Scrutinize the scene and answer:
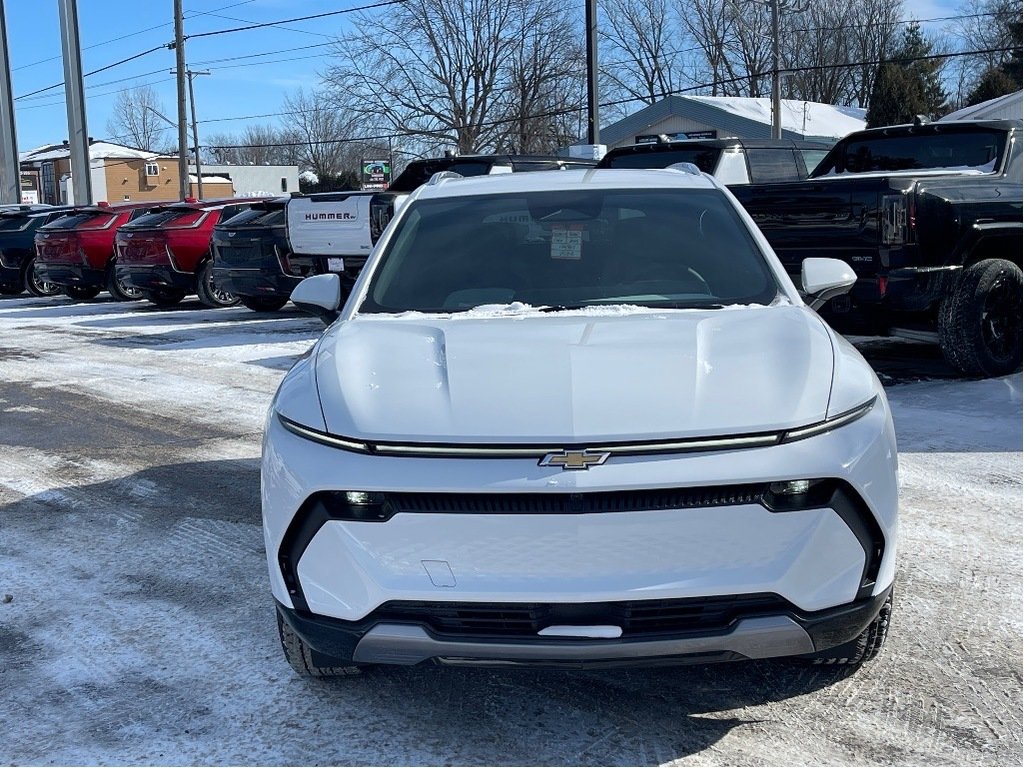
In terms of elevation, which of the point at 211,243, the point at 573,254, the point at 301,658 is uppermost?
the point at 573,254

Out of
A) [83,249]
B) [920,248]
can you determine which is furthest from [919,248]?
[83,249]

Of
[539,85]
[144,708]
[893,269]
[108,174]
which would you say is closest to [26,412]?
[144,708]

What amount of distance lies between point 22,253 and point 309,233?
33.4 ft

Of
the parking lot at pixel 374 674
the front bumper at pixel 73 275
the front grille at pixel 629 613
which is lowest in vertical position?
the parking lot at pixel 374 674

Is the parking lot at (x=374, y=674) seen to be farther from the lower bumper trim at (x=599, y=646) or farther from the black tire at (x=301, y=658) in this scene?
the lower bumper trim at (x=599, y=646)

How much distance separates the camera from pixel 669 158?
1185cm

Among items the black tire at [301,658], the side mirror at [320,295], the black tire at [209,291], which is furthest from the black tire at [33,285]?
the black tire at [301,658]

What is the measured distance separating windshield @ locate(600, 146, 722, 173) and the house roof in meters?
25.7

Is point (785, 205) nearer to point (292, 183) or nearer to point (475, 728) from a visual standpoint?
point (475, 728)

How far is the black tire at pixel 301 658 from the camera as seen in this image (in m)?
3.18

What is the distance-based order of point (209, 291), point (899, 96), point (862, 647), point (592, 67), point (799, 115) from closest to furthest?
point (862, 647) → point (209, 291) → point (592, 67) → point (799, 115) → point (899, 96)

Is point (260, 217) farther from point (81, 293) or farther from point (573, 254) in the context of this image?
point (573, 254)

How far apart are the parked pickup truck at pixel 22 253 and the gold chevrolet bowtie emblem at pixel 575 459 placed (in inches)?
743

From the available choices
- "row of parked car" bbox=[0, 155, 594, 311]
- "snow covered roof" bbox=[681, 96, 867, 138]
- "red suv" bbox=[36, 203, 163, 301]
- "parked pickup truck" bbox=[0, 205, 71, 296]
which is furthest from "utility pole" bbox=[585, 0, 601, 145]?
"snow covered roof" bbox=[681, 96, 867, 138]
